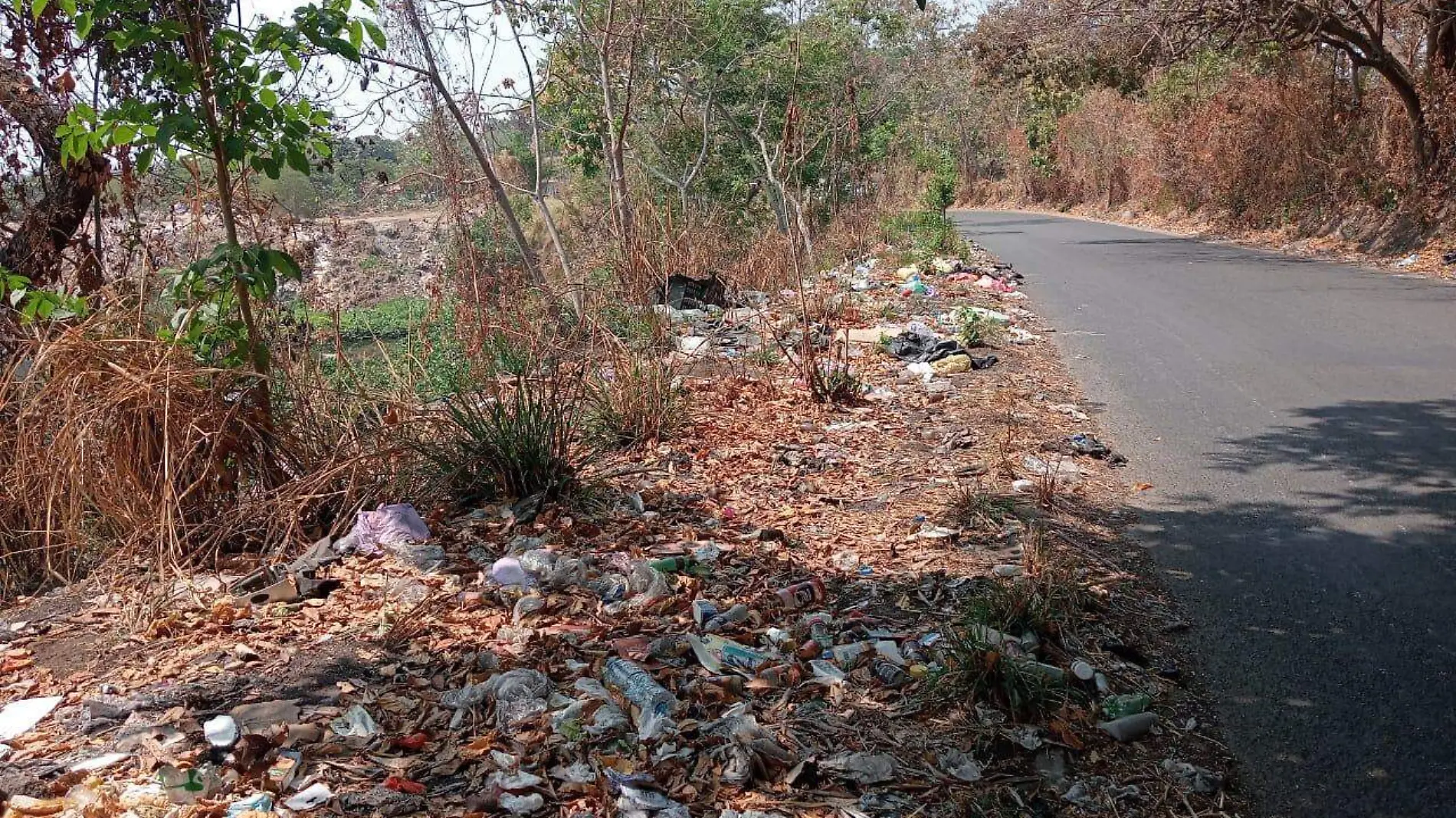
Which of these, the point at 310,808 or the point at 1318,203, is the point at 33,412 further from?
the point at 1318,203

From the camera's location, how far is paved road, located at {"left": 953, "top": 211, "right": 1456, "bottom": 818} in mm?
3141

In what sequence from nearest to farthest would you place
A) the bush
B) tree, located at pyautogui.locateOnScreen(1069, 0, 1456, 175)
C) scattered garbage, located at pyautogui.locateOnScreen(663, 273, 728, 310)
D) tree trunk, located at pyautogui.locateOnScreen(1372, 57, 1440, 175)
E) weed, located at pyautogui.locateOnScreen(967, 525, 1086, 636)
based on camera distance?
weed, located at pyautogui.locateOnScreen(967, 525, 1086, 636), scattered garbage, located at pyautogui.locateOnScreen(663, 273, 728, 310), tree, located at pyautogui.locateOnScreen(1069, 0, 1456, 175), tree trunk, located at pyautogui.locateOnScreen(1372, 57, 1440, 175), the bush

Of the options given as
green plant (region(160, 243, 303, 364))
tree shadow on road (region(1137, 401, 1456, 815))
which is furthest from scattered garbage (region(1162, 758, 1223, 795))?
A: green plant (region(160, 243, 303, 364))

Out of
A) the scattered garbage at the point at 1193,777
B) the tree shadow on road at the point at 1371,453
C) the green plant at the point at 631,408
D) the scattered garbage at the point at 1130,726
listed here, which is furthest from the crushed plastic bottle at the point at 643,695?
the tree shadow on road at the point at 1371,453

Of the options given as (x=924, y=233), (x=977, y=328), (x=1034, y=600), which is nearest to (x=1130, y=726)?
(x=1034, y=600)

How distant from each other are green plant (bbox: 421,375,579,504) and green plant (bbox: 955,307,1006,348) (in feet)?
16.2

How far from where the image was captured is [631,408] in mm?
6508

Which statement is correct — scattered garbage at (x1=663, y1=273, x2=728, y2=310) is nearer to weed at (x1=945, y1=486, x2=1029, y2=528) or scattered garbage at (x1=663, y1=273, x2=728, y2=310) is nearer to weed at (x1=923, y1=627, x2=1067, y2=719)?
weed at (x1=945, y1=486, x2=1029, y2=528)

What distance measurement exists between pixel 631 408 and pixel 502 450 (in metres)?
1.51

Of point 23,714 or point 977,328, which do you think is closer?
point 23,714

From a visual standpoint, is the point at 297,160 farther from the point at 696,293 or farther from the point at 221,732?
the point at 696,293

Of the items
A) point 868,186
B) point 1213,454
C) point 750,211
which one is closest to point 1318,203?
point 868,186

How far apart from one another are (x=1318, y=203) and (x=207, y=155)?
18441mm

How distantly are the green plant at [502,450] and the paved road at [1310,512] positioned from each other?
9.56 ft
